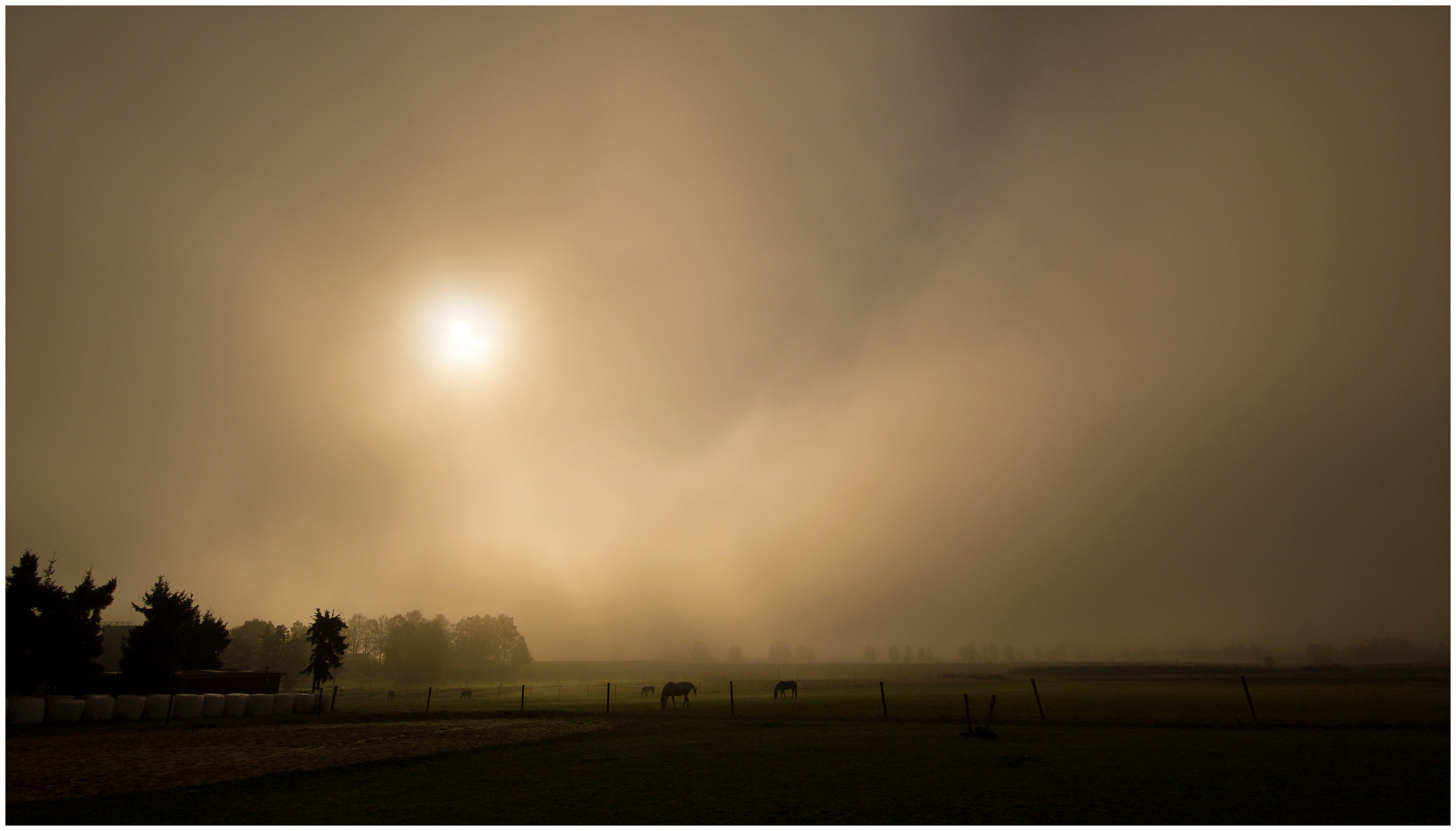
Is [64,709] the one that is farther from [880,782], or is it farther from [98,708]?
[880,782]

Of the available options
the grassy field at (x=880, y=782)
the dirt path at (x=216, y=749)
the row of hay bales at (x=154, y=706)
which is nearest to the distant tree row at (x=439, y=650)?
the row of hay bales at (x=154, y=706)

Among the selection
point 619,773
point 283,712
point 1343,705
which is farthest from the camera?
point 283,712

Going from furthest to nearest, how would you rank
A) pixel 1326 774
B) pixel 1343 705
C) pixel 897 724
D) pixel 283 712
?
pixel 283 712 < pixel 1343 705 < pixel 897 724 < pixel 1326 774

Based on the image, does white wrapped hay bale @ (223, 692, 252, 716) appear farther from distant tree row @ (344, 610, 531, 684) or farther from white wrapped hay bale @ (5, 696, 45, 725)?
distant tree row @ (344, 610, 531, 684)

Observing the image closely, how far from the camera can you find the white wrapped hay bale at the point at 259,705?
48594 mm

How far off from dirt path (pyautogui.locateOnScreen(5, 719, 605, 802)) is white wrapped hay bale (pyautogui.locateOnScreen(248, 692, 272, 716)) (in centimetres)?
1327

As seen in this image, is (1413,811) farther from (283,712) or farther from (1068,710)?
(283,712)

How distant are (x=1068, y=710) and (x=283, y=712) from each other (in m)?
57.1

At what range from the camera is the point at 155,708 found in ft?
147

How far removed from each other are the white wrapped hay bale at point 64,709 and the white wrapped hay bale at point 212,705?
6.31 meters

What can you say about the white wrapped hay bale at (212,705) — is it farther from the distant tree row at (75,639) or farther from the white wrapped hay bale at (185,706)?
the distant tree row at (75,639)

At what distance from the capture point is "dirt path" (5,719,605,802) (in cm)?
1866

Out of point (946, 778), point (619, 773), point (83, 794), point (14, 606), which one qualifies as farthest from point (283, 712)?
point (946, 778)

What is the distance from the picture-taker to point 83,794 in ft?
54.5
